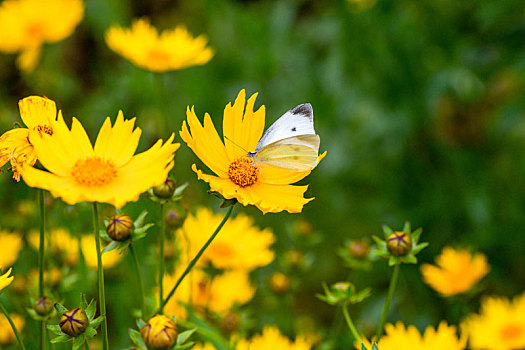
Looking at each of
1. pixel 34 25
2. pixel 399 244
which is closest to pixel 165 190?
Result: pixel 399 244

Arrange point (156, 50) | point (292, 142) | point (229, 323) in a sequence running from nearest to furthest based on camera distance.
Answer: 1. point (292, 142)
2. point (229, 323)
3. point (156, 50)

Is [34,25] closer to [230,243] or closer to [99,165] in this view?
[230,243]

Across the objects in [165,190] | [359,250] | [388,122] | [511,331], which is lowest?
[511,331]

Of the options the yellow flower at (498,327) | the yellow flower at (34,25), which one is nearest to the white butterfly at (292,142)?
the yellow flower at (498,327)

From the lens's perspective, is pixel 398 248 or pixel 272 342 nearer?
pixel 398 248

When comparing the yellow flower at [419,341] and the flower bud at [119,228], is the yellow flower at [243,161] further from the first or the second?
the yellow flower at [419,341]

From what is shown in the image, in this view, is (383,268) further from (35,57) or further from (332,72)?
(35,57)
